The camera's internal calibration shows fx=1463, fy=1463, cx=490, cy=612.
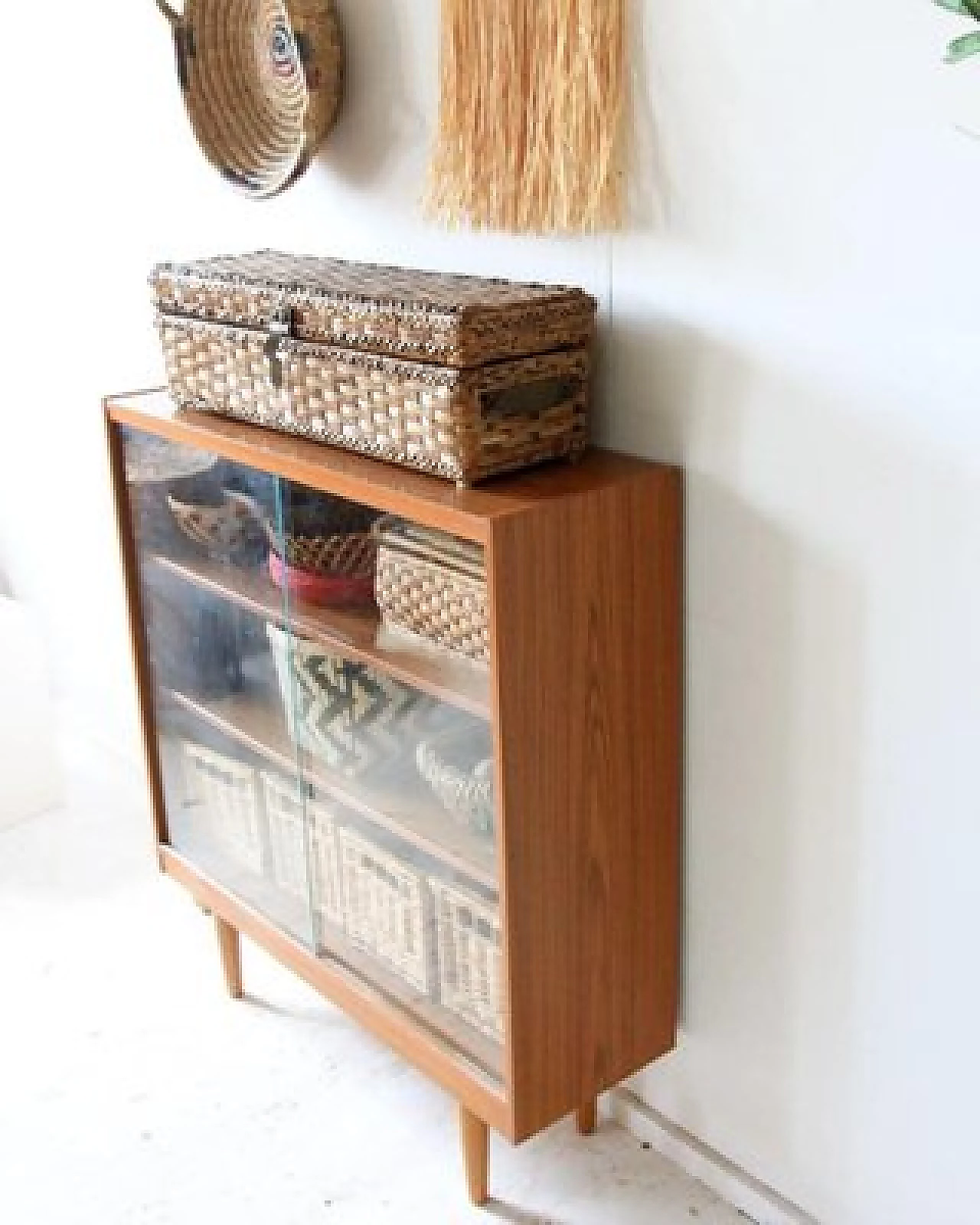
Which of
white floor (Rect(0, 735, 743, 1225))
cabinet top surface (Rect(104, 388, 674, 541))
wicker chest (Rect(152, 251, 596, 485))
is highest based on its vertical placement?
wicker chest (Rect(152, 251, 596, 485))

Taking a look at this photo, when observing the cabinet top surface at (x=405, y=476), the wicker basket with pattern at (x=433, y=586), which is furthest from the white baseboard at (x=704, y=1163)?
the cabinet top surface at (x=405, y=476)


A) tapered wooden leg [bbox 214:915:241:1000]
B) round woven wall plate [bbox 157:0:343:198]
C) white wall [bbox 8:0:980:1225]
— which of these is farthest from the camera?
tapered wooden leg [bbox 214:915:241:1000]

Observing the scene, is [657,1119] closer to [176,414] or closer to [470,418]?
[470,418]

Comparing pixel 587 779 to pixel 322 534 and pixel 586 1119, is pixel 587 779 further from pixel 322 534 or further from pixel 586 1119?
pixel 586 1119

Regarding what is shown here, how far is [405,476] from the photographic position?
1.54m

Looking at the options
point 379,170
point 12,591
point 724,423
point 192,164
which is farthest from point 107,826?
point 724,423

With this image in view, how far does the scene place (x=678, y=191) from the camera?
1.44 meters

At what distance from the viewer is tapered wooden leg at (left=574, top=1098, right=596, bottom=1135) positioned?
1.83 m

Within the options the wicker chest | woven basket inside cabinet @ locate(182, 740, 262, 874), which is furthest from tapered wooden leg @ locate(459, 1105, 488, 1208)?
the wicker chest

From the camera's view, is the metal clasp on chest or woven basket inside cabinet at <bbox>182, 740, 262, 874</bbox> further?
woven basket inside cabinet at <bbox>182, 740, 262, 874</bbox>

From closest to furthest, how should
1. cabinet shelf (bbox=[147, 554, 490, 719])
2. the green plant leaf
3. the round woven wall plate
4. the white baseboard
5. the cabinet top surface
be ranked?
the green plant leaf < the cabinet top surface < cabinet shelf (bbox=[147, 554, 490, 719]) < the white baseboard < the round woven wall plate

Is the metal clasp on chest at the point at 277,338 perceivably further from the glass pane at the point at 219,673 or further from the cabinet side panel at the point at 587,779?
the cabinet side panel at the point at 587,779

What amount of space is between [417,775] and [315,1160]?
0.52 meters

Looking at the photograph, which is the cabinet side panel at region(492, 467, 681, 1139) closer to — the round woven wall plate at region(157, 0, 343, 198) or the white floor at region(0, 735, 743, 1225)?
the white floor at region(0, 735, 743, 1225)
